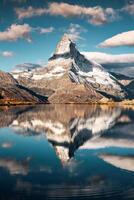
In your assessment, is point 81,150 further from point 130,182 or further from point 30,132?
point 30,132

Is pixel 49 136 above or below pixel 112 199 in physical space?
below

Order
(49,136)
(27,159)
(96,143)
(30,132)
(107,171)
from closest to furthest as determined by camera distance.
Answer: (107,171), (27,159), (96,143), (49,136), (30,132)

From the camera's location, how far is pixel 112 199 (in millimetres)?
44531

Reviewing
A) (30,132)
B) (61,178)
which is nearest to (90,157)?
(61,178)

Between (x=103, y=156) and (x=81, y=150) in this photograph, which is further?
(x=81, y=150)

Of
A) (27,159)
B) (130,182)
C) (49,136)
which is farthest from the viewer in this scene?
(49,136)

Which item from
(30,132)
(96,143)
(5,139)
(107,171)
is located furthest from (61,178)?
(30,132)

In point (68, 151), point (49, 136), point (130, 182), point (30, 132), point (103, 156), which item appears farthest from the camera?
point (30, 132)

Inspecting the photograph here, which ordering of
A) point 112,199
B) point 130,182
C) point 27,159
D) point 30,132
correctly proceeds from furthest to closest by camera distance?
point 30,132 → point 27,159 → point 130,182 → point 112,199

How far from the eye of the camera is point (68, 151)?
84.9 meters

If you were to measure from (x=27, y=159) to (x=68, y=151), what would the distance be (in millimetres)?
14224

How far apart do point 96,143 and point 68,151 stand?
57.3 ft

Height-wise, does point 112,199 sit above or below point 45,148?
above

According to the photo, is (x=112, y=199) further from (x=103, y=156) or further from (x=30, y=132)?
(x=30, y=132)
